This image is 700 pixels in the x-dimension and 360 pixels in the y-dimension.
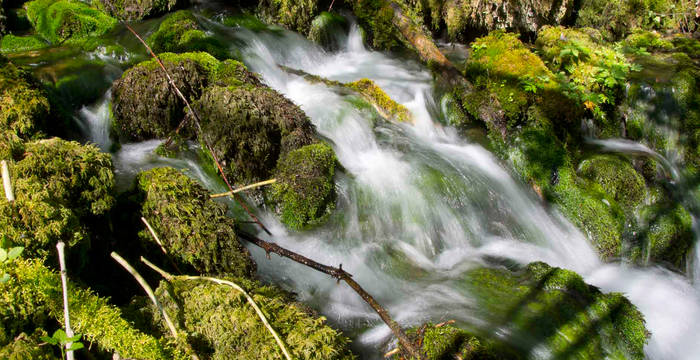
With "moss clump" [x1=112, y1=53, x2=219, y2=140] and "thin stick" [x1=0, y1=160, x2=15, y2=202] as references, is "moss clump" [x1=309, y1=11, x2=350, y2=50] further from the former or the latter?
"thin stick" [x1=0, y1=160, x2=15, y2=202]

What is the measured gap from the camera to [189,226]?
8.61ft

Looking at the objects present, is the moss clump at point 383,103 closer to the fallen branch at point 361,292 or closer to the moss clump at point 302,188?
the moss clump at point 302,188

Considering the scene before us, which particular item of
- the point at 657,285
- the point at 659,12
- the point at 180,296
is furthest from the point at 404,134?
the point at 659,12

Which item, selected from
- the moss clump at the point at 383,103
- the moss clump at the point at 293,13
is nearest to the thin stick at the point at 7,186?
the moss clump at the point at 383,103

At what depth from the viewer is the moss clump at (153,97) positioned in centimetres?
447

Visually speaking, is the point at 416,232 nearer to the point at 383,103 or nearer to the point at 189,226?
the point at 383,103

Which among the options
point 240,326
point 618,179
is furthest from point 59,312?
point 618,179

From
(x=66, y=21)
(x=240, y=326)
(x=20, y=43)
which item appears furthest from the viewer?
(x=66, y=21)

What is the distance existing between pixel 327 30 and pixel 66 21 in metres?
4.50

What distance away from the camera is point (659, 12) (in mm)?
9500

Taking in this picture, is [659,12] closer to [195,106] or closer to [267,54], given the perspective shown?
[267,54]

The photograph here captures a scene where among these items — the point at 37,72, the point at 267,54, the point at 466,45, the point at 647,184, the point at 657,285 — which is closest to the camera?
the point at 657,285

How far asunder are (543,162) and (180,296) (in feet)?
16.1

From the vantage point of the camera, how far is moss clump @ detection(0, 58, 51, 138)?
3053 mm
